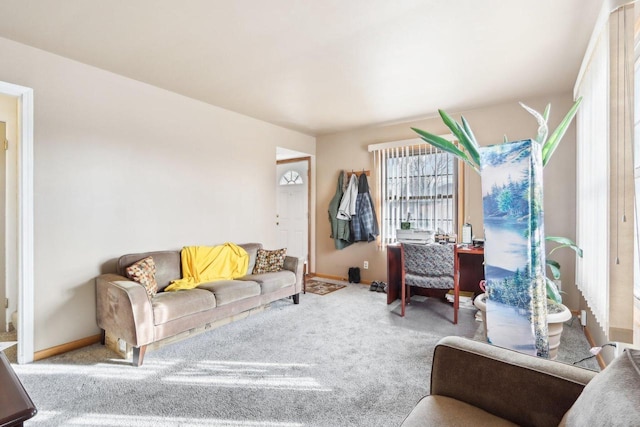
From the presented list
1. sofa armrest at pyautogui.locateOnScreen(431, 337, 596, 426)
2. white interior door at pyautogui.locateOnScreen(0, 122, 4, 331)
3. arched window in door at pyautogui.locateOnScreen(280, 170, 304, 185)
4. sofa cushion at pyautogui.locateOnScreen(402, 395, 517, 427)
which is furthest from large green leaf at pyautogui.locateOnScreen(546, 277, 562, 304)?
white interior door at pyautogui.locateOnScreen(0, 122, 4, 331)

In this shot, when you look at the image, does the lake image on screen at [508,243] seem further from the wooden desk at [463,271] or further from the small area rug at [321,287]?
the small area rug at [321,287]

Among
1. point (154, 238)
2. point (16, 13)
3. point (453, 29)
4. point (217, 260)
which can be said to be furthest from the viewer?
point (217, 260)

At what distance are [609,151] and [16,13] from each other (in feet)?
11.9

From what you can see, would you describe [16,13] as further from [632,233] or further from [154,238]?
[632,233]

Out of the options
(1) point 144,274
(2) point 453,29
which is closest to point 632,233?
(2) point 453,29

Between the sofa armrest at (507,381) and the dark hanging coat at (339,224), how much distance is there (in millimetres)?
Result: 3763

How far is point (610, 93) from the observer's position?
1638 millimetres

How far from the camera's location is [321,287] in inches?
190

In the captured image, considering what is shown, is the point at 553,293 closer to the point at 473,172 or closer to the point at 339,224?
the point at 473,172

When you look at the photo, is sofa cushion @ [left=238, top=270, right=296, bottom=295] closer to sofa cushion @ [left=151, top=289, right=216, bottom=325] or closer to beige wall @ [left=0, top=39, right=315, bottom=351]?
sofa cushion @ [left=151, top=289, right=216, bottom=325]

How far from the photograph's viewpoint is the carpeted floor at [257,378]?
180 cm

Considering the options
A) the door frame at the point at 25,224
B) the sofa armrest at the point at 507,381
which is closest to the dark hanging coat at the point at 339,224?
the door frame at the point at 25,224

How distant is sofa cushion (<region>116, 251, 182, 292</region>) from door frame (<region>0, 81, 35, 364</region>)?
24.2 inches

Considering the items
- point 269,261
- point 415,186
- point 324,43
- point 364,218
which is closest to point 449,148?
point 324,43
